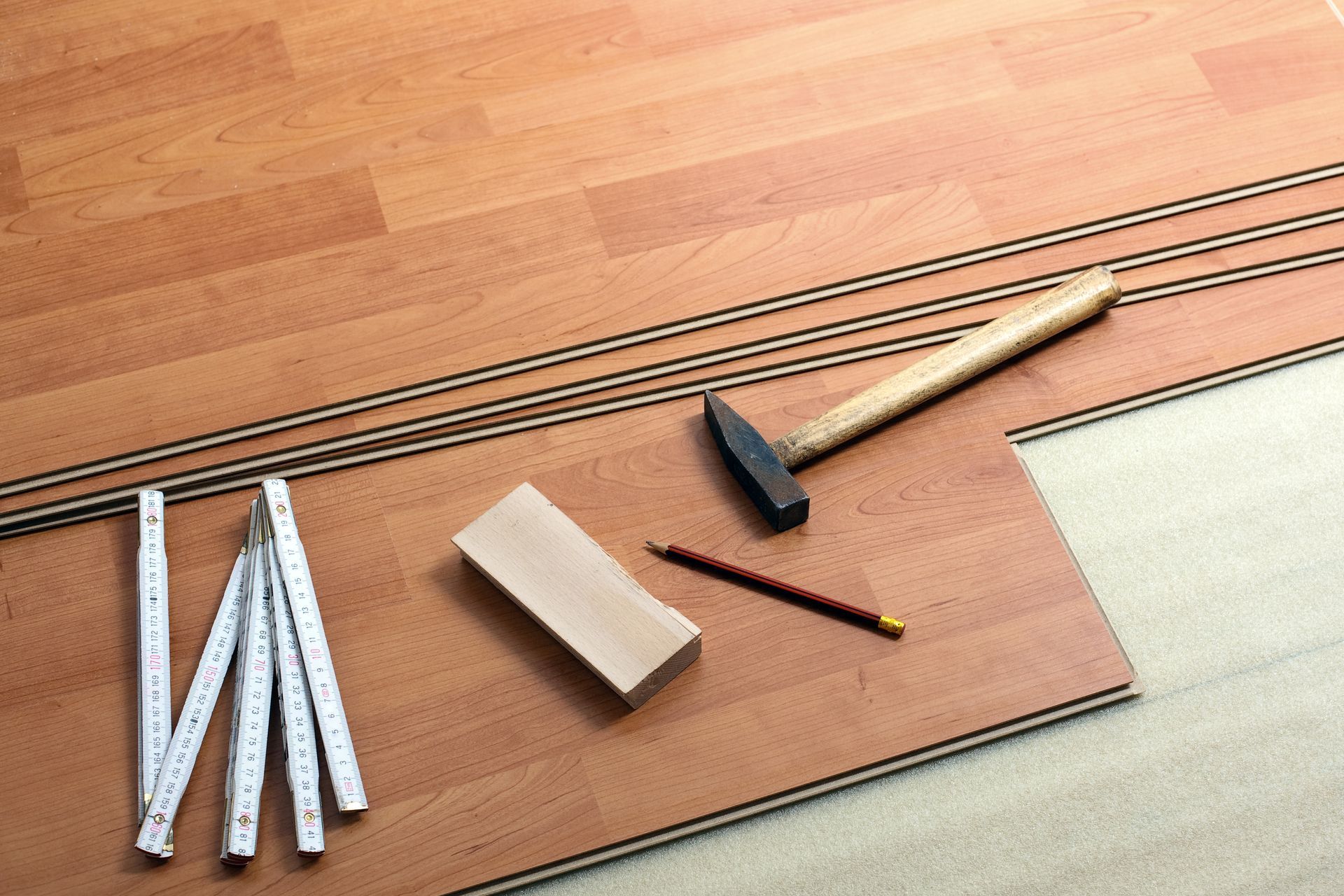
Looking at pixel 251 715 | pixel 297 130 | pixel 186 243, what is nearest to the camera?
pixel 251 715

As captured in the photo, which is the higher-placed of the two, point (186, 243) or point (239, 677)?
point (186, 243)

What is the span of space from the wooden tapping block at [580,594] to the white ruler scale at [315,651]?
227 mm

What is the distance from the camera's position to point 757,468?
1737 millimetres

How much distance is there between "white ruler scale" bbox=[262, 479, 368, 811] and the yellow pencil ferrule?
750 mm

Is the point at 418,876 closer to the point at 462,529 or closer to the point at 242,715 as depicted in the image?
the point at 242,715

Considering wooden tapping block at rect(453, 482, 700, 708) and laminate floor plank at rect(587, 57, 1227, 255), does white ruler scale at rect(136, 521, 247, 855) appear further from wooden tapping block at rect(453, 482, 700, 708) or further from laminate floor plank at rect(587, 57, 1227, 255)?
laminate floor plank at rect(587, 57, 1227, 255)

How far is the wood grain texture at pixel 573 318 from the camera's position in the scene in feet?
5.33

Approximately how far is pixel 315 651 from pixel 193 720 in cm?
18

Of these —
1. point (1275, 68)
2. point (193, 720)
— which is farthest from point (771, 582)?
point (1275, 68)

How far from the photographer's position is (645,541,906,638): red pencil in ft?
5.55

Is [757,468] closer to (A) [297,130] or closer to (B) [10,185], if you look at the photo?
(A) [297,130]

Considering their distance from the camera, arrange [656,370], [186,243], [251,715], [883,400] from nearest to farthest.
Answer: [251,715] < [883,400] < [656,370] < [186,243]

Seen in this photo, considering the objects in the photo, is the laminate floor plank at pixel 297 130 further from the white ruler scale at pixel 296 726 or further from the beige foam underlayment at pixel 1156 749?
the beige foam underlayment at pixel 1156 749

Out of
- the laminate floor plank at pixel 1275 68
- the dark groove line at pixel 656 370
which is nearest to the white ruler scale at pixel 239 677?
the dark groove line at pixel 656 370
